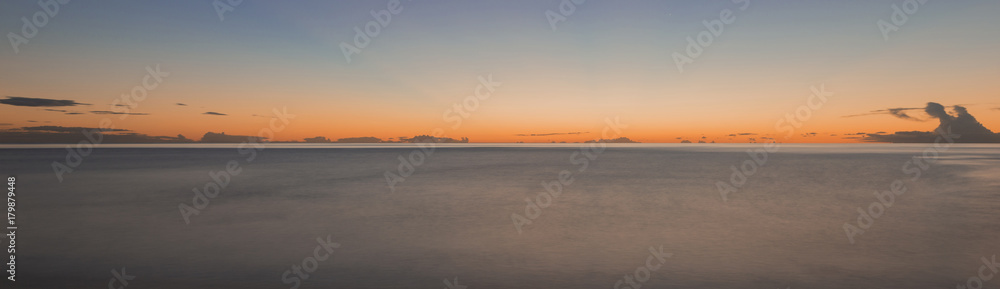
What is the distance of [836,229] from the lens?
44.1 feet

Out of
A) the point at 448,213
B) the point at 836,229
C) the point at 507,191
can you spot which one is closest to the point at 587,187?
the point at 507,191

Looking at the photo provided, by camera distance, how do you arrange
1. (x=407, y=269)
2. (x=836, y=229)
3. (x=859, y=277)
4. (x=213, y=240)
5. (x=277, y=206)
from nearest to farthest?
(x=859, y=277) < (x=407, y=269) < (x=213, y=240) < (x=836, y=229) < (x=277, y=206)

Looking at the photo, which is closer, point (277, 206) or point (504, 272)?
point (504, 272)

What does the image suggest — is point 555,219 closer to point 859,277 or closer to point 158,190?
point 859,277

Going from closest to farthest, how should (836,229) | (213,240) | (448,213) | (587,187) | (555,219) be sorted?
1. (213,240)
2. (836,229)
3. (555,219)
4. (448,213)
5. (587,187)

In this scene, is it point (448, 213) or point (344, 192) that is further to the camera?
point (344, 192)

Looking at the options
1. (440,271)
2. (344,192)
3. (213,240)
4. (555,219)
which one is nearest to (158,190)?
(344,192)

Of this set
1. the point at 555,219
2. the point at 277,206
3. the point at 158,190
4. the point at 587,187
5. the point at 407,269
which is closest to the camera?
the point at 407,269

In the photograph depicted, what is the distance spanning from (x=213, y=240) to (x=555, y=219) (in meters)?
8.93

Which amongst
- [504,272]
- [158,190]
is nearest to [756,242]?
[504,272]

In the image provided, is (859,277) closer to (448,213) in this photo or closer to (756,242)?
(756,242)

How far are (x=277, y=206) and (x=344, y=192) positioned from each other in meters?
6.13

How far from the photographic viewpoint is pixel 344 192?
79.2ft

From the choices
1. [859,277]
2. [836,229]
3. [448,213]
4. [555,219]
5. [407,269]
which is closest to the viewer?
[859,277]
